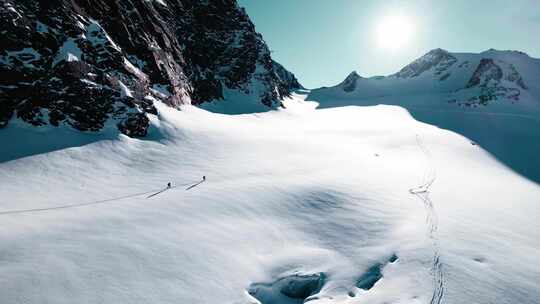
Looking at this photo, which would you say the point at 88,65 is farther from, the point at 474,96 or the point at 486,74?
the point at 486,74

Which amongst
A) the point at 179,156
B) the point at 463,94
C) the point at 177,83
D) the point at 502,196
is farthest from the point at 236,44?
the point at 463,94

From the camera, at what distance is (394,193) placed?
2614 cm

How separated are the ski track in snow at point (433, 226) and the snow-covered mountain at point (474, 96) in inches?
757

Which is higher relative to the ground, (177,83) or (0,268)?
(177,83)

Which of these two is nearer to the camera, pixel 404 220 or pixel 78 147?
pixel 404 220

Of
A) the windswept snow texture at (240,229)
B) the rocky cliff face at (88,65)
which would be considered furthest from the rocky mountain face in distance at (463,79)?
the rocky cliff face at (88,65)

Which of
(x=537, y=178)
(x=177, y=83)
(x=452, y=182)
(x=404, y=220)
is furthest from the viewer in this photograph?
(x=177, y=83)

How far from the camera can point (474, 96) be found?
339 feet

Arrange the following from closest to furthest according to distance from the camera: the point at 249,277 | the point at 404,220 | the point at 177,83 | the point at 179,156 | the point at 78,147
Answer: the point at 249,277
the point at 404,220
the point at 78,147
the point at 179,156
the point at 177,83

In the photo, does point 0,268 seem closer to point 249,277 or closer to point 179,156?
point 249,277

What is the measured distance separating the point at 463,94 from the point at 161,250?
120762 mm

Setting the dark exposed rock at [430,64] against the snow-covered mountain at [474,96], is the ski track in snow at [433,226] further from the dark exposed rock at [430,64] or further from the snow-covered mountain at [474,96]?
the dark exposed rock at [430,64]

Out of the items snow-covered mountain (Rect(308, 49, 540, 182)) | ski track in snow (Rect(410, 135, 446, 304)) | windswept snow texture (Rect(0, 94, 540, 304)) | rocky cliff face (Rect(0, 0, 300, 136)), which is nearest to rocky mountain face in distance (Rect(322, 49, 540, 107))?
snow-covered mountain (Rect(308, 49, 540, 182))

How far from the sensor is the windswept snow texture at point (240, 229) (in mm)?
12461
